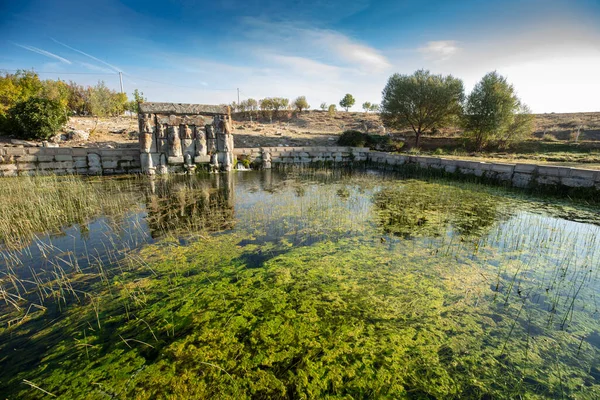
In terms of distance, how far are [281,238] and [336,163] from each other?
1256 cm

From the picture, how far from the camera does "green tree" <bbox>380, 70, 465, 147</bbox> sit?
2023 centimetres

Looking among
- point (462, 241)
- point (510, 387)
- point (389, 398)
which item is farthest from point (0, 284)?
point (462, 241)

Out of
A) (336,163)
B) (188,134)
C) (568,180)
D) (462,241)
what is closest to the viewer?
(462,241)

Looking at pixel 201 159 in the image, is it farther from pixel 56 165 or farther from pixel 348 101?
pixel 348 101

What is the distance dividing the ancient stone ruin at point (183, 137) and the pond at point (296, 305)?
583 cm

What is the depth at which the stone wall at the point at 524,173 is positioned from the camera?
7648mm

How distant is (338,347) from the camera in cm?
234

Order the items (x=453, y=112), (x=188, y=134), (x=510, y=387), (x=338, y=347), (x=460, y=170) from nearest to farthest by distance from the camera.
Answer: (x=510, y=387)
(x=338, y=347)
(x=460, y=170)
(x=188, y=134)
(x=453, y=112)

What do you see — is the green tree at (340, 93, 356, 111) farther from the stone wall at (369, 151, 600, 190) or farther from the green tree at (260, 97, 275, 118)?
the stone wall at (369, 151, 600, 190)

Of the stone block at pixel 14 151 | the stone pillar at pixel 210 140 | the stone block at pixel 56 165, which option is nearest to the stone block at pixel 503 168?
the stone pillar at pixel 210 140

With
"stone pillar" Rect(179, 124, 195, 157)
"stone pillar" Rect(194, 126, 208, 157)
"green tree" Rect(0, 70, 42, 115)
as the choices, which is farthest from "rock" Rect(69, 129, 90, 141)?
"stone pillar" Rect(194, 126, 208, 157)

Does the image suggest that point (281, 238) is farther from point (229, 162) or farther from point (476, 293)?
point (229, 162)

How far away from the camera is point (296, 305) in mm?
2922

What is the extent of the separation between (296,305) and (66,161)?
1271cm
